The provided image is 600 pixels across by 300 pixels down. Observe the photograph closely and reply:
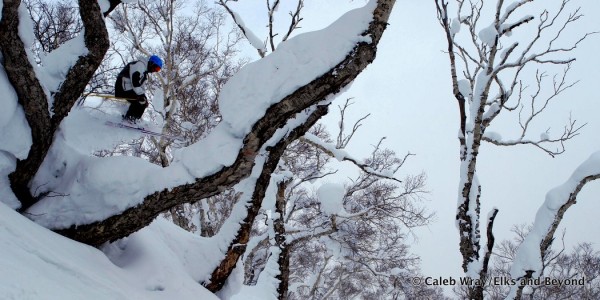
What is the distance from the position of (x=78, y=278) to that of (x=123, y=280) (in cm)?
81

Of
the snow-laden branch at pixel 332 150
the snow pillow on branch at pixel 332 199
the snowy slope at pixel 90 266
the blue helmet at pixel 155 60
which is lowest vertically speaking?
the snowy slope at pixel 90 266

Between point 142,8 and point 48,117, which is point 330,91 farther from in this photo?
point 142,8

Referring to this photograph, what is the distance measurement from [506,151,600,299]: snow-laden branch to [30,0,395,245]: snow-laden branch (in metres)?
3.13

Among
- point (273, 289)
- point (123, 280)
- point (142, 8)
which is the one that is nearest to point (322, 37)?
point (123, 280)

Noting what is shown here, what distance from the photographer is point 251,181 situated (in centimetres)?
498

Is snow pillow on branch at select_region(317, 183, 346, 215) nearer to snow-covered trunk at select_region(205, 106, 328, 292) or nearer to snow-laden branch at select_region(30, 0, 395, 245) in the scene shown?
snow-covered trunk at select_region(205, 106, 328, 292)

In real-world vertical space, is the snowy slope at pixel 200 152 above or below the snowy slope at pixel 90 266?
above

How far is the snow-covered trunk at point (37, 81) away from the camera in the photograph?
3.25 meters

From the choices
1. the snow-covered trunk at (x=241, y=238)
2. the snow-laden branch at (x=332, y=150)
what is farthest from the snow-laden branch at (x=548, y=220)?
the snow-covered trunk at (x=241, y=238)

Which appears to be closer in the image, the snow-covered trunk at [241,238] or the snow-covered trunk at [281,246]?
the snow-covered trunk at [241,238]

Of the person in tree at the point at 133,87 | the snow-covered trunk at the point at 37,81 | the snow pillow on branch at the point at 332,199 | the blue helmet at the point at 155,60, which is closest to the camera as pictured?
the snow-covered trunk at the point at 37,81

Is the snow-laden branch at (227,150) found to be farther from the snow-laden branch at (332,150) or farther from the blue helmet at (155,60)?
the snow-laden branch at (332,150)

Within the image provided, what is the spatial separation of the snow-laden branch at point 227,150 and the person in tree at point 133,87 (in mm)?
1148

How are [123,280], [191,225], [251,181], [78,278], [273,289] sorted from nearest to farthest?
[78,278] < [123,280] < [251,181] < [273,289] < [191,225]
